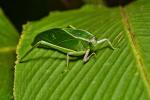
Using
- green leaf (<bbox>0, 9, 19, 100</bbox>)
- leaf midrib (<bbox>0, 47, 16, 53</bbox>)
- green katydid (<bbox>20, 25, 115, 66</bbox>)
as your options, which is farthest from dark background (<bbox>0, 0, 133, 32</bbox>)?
green katydid (<bbox>20, 25, 115, 66</bbox>)

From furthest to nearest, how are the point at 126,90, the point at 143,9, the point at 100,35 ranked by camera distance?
the point at 143,9, the point at 100,35, the point at 126,90

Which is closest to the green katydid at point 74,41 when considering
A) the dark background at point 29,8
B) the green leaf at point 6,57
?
the green leaf at point 6,57

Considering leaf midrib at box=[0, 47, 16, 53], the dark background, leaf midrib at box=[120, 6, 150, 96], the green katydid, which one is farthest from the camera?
the dark background

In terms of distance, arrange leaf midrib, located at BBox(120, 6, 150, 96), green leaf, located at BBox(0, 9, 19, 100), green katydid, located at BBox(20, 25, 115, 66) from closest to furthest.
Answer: leaf midrib, located at BBox(120, 6, 150, 96), green katydid, located at BBox(20, 25, 115, 66), green leaf, located at BBox(0, 9, 19, 100)

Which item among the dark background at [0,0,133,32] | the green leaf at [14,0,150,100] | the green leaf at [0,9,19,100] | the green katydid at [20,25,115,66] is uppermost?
the green katydid at [20,25,115,66]

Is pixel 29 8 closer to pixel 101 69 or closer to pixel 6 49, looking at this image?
pixel 6 49

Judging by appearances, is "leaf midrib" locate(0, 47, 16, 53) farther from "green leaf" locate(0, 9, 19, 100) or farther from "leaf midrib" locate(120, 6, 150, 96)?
"leaf midrib" locate(120, 6, 150, 96)

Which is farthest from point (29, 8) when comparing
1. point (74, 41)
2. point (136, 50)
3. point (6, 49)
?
point (136, 50)

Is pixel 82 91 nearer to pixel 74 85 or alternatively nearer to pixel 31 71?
pixel 74 85

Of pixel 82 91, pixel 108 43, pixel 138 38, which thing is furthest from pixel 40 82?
pixel 138 38
